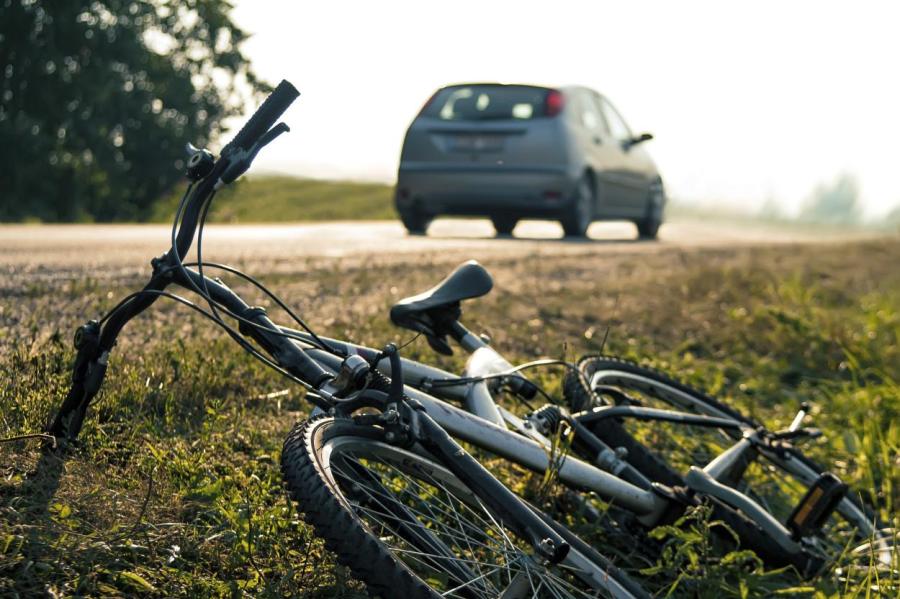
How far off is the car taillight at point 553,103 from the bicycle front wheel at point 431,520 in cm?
1059

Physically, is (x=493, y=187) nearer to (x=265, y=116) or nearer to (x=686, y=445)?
(x=686, y=445)

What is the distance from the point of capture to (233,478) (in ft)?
11.1

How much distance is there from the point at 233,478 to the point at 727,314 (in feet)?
17.1

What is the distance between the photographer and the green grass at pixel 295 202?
98.1 feet

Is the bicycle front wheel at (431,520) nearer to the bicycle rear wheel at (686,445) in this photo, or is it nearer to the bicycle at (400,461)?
the bicycle at (400,461)

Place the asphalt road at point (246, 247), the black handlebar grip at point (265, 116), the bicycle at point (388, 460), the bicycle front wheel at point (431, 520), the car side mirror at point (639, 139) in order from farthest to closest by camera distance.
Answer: the car side mirror at point (639, 139) → the asphalt road at point (246, 247) → the black handlebar grip at point (265, 116) → the bicycle front wheel at point (431, 520) → the bicycle at point (388, 460)

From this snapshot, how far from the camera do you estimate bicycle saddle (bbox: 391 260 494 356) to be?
3.60m

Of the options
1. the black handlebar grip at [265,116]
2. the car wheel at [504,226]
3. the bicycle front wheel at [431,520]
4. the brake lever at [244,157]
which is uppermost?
the black handlebar grip at [265,116]

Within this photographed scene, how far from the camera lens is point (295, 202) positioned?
3744 centimetres

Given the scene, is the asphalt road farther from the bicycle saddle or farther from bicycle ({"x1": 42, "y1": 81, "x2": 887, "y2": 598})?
bicycle ({"x1": 42, "y1": 81, "x2": 887, "y2": 598})

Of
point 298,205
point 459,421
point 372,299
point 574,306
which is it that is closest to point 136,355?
point 459,421

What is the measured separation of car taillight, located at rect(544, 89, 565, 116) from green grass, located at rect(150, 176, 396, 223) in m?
13.7

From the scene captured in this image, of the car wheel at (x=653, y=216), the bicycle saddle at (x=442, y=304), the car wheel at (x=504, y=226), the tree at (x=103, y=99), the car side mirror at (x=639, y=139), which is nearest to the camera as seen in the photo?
the bicycle saddle at (x=442, y=304)

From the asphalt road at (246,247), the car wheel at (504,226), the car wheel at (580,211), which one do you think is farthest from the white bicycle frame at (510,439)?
the car wheel at (504,226)
